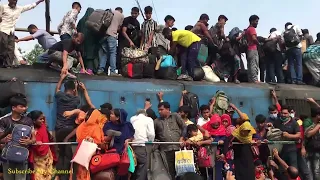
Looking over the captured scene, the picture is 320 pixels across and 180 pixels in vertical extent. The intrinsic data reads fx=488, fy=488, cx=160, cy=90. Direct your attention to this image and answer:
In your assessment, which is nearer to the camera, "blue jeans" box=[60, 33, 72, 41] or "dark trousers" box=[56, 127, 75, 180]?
"dark trousers" box=[56, 127, 75, 180]

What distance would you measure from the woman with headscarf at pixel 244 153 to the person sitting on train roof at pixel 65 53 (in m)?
3.34

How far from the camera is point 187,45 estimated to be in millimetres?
11344

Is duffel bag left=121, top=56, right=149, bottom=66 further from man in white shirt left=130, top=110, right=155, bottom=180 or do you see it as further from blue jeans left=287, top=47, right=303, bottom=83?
blue jeans left=287, top=47, right=303, bottom=83

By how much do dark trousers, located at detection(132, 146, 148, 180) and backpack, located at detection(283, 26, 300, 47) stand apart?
622 centimetres

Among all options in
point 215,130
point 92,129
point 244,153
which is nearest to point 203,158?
point 215,130

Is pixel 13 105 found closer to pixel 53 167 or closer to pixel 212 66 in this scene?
pixel 53 167

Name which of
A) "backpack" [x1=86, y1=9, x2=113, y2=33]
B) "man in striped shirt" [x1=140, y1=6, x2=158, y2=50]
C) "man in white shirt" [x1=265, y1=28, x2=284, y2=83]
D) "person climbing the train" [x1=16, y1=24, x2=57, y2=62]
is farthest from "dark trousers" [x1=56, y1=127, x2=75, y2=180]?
"man in white shirt" [x1=265, y1=28, x2=284, y2=83]

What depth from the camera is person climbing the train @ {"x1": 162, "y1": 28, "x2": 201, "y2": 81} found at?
11328 mm

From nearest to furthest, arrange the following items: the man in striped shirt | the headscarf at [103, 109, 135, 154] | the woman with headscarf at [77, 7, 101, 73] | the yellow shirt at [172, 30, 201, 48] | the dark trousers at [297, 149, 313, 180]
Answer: the headscarf at [103, 109, 135, 154]
the dark trousers at [297, 149, 313, 180]
the woman with headscarf at [77, 7, 101, 73]
the yellow shirt at [172, 30, 201, 48]
the man in striped shirt

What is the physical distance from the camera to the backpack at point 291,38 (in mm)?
12891

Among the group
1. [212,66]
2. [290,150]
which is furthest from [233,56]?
[290,150]

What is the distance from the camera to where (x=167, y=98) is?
1047 cm

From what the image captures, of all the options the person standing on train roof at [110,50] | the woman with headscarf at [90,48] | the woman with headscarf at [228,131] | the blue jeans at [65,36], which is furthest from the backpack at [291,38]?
the blue jeans at [65,36]

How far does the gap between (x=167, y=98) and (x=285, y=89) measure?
3.51 meters
